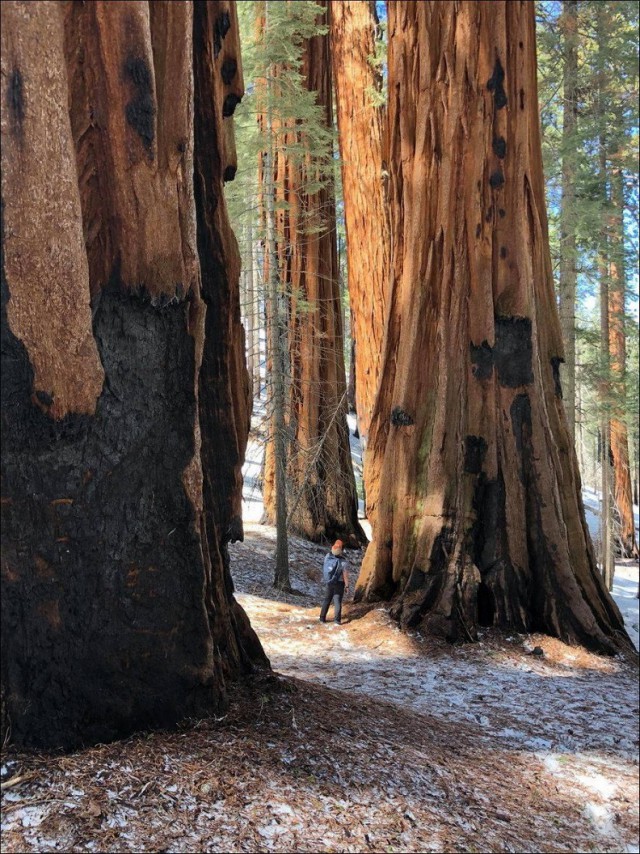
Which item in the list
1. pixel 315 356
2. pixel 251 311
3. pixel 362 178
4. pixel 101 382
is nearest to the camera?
pixel 101 382

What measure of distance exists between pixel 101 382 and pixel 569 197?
1045 cm

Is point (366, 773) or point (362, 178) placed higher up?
point (362, 178)

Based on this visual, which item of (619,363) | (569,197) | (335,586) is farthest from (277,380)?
(619,363)

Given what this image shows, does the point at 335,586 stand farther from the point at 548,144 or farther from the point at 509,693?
the point at 548,144

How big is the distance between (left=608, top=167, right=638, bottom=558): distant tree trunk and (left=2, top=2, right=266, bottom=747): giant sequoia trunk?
35.6ft

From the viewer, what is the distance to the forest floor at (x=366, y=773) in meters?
2.75

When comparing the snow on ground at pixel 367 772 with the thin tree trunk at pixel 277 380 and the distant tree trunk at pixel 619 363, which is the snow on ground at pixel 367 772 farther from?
the distant tree trunk at pixel 619 363

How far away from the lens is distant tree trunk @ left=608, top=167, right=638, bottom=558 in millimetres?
14062

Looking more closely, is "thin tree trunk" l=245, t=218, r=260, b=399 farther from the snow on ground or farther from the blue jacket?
the snow on ground

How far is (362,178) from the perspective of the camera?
477 inches

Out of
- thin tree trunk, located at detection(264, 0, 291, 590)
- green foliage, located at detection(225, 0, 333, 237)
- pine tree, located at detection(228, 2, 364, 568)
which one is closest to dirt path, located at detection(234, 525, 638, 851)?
thin tree trunk, located at detection(264, 0, 291, 590)

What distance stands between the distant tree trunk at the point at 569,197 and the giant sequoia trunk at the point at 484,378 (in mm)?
3855

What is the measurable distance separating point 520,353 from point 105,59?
5.46m

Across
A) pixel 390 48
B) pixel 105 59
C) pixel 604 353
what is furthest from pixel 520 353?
pixel 604 353
